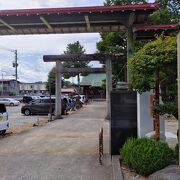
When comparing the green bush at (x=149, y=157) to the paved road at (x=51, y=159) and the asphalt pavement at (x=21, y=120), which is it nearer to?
the paved road at (x=51, y=159)

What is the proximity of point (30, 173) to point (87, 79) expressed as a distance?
8056 centimetres

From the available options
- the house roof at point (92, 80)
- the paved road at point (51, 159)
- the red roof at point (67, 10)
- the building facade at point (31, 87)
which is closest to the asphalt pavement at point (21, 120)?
the paved road at point (51, 159)

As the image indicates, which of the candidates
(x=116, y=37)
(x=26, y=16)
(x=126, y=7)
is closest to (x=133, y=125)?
(x=126, y=7)

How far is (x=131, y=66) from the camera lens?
917cm

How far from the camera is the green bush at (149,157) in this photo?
340 inches

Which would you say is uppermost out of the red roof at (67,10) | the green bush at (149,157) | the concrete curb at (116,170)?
the red roof at (67,10)

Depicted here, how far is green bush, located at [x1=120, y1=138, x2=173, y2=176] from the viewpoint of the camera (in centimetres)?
864

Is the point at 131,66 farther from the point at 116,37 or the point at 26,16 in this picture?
the point at 116,37

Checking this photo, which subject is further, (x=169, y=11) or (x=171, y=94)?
(x=169, y=11)

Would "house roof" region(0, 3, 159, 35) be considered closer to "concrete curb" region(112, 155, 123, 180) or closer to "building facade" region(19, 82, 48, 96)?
"concrete curb" region(112, 155, 123, 180)

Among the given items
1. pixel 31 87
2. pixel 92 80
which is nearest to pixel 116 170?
pixel 92 80

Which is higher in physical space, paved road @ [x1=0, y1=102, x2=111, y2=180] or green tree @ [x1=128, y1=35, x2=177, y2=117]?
green tree @ [x1=128, y1=35, x2=177, y2=117]

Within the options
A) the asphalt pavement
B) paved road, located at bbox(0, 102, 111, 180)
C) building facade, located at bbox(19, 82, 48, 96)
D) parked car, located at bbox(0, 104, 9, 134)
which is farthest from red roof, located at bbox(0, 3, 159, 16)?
building facade, located at bbox(19, 82, 48, 96)

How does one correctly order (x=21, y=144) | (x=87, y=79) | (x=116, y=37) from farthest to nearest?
(x=87, y=79)
(x=116, y=37)
(x=21, y=144)
